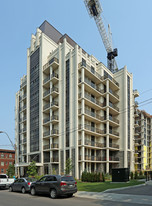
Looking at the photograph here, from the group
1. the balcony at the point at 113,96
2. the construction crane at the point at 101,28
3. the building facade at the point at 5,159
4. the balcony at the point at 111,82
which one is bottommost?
the building facade at the point at 5,159

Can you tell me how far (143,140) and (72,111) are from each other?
45.1 m

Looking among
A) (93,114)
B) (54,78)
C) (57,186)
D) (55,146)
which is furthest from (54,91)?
(57,186)

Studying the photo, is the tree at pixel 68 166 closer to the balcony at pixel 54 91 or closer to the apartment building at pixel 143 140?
the balcony at pixel 54 91

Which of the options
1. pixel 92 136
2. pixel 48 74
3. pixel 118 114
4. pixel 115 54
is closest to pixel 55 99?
pixel 48 74

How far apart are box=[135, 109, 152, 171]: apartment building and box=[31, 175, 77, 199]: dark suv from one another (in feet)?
178

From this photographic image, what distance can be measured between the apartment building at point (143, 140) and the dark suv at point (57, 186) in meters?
54.4

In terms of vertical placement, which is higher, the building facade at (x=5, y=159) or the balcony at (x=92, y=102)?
the balcony at (x=92, y=102)

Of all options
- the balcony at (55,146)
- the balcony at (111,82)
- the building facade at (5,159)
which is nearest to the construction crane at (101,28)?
the balcony at (111,82)

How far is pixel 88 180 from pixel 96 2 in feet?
149

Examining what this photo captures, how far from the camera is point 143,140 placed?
71688 millimetres

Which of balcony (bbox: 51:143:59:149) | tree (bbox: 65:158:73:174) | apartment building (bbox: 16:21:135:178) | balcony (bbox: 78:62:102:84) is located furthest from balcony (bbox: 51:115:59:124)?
balcony (bbox: 78:62:102:84)

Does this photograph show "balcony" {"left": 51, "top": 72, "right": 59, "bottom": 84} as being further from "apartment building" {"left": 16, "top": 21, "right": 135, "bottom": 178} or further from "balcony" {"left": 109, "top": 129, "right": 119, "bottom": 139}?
"balcony" {"left": 109, "top": 129, "right": 119, "bottom": 139}

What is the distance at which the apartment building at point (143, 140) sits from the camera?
6910 centimetres

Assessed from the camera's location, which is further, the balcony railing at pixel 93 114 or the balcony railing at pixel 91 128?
the balcony railing at pixel 93 114
